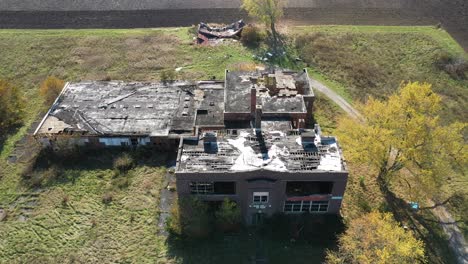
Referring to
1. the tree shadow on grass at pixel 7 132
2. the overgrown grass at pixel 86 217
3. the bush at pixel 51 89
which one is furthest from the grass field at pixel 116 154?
the bush at pixel 51 89

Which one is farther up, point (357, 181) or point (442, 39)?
point (442, 39)

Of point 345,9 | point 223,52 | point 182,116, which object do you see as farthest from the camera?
point 345,9

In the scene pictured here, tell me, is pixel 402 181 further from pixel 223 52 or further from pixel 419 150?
pixel 223 52

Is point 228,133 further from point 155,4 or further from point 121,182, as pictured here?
point 155,4

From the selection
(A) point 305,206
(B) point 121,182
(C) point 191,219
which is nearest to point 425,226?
(A) point 305,206

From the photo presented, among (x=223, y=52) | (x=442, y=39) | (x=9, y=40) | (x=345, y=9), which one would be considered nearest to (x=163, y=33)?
(x=223, y=52)

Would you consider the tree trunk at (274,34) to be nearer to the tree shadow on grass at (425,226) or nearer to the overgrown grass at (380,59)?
the overgrown grass at (380,59)

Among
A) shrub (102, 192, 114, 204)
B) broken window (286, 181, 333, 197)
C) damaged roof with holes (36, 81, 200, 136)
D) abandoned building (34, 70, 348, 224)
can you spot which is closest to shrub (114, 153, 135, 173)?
abandoned building (34, 70, 348, 224)
